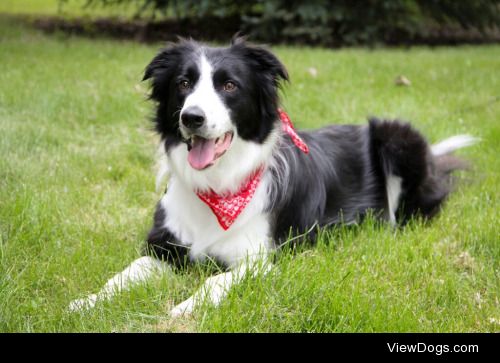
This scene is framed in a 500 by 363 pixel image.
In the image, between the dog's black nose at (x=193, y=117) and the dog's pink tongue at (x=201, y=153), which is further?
the dog's pink tongue at (x=201, y=153)

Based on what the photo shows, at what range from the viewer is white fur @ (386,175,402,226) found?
4566mm

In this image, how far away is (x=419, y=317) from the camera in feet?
9.45

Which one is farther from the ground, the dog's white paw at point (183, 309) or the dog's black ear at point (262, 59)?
the dog's black ear at point (262, 59)

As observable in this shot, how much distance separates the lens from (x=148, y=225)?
412 centimetres

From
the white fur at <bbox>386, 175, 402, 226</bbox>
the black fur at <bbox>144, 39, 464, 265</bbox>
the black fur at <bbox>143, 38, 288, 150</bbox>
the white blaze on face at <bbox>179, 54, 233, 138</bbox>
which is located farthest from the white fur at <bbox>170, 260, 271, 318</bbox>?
the white fur at <bbox>386, 175, 402, 226</bbox>

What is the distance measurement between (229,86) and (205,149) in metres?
0.40

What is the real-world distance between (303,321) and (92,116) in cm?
440

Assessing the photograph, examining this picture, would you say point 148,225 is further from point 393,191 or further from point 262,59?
point 393,191

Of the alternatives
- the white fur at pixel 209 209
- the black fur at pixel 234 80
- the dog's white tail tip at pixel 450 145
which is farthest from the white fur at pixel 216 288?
the dog's white tail tip at pixel 450 145

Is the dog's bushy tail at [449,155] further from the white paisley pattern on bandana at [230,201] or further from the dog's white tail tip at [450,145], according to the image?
the white paisley pattern on bandana at [230,201]

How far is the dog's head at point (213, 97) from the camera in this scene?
10.6 ft

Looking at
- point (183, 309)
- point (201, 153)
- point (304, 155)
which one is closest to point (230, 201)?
point (201, 153)
